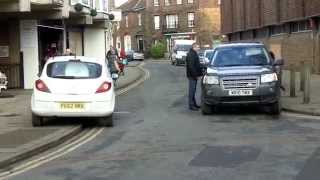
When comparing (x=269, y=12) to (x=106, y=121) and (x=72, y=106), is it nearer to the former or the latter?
(x=106, y=121)

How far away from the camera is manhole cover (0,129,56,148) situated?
12172 mm

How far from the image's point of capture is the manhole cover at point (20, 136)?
39.9 feet

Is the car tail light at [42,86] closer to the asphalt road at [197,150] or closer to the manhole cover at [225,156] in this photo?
the asphalt road at [197,150]

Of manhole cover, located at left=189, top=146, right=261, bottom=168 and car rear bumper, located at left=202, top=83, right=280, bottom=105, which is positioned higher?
car rear bumper, located at left=202, top=83, right=280, bottom=105

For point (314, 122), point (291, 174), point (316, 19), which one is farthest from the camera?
point (316, 19)

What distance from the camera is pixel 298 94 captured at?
21719 millimetres

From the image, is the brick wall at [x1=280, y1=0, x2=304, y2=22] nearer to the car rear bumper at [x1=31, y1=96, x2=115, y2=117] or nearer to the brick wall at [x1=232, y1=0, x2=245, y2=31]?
the brick wall at [x1=232, y1=0, x2=245, y2=31]

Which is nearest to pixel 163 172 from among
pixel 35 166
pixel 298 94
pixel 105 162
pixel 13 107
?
pixel 105 162

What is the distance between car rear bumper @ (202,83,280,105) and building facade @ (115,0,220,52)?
7168 cm

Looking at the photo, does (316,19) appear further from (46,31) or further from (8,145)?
(8,145)

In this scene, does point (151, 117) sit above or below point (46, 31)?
below

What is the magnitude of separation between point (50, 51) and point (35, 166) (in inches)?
929

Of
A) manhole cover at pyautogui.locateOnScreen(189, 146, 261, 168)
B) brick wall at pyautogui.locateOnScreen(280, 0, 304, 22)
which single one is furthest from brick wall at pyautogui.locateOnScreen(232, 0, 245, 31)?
manhole cover at pyautogui.locateOnScreen(189, 146, 261, 168)

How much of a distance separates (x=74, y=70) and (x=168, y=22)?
83.3 metres
